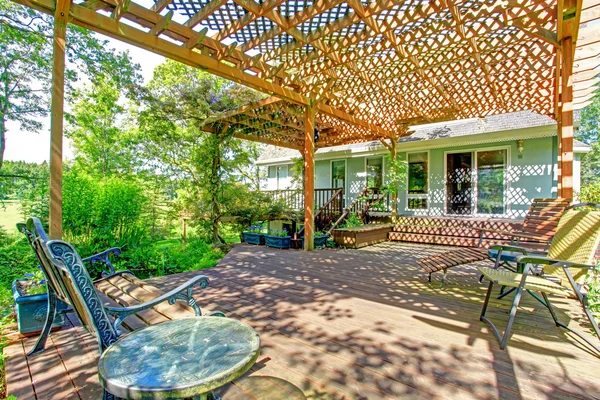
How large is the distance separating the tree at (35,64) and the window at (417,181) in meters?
8.90

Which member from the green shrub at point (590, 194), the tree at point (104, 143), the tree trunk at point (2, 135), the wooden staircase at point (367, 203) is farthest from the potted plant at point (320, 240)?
the tree at point (104, 143)

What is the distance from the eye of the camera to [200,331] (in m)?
1.43

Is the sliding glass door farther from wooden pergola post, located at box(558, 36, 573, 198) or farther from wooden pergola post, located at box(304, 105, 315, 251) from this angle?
wooden pergola post, located at box(304, 105, 315, 251)

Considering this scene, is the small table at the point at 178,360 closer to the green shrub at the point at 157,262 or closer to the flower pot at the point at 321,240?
the green shrub at the point at 157,262

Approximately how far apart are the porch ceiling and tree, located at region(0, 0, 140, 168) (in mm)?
3119

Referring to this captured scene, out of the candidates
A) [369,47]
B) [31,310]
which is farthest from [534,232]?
[31,310]

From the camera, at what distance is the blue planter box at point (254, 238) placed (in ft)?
25.5

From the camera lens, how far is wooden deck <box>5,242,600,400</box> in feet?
5.92

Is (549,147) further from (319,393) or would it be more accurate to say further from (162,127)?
(162,127)

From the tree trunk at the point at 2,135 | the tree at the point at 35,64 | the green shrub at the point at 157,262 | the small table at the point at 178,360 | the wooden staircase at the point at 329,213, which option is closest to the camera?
the small table at the point at 178,360

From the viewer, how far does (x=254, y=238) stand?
791cm

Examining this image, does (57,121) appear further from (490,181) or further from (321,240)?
(490,181)

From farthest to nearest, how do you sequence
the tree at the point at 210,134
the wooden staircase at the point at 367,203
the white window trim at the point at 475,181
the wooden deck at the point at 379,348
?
the wooden staircase at the point at 367,203
the white window trim at the point at 475,181
the tree at the point at 210,134
the wooden deck at the point at 379,348

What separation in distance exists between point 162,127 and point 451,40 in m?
6.76
